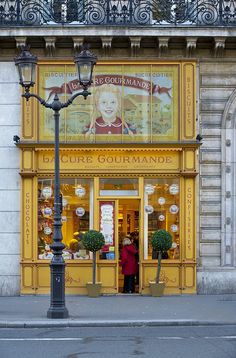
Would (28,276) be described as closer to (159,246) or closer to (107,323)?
(159,246)

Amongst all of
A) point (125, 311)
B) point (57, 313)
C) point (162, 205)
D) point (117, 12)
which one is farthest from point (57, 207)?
point (117, 12)

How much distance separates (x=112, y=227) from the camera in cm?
2161

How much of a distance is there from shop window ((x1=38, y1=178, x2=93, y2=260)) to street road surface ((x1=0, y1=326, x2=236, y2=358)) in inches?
226

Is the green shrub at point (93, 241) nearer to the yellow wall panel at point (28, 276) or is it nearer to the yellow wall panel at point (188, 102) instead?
the yellow wall panel at point (28, 276)

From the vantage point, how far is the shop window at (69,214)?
21531 millimetres

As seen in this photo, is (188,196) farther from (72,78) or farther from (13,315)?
(13,315)

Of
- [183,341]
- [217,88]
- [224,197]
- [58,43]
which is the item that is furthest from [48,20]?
[183,341]

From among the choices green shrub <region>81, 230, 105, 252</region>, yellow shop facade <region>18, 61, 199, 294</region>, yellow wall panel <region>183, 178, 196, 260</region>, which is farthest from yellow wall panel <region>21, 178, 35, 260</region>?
yellow wall panel <region>183, 178, 196, 260</region>

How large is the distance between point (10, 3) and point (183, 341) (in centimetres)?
1106

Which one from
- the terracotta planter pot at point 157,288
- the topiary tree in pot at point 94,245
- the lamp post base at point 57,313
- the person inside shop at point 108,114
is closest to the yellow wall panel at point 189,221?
the terracotta planter pot at point 157,288

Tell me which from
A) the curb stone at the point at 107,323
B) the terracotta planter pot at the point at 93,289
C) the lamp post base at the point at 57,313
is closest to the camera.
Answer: the curb stone at the point at 107,323

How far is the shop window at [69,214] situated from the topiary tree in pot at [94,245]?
711 mm

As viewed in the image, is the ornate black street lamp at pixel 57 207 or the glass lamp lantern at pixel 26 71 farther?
the glass lamp lantern at pixel 26 71

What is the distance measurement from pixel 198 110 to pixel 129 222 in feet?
11.0
